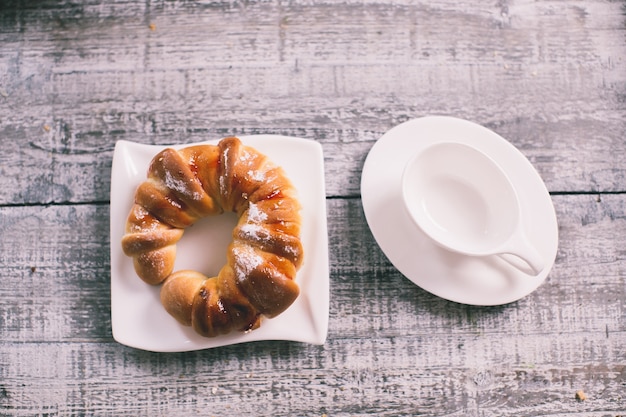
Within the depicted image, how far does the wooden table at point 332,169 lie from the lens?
3.74ft

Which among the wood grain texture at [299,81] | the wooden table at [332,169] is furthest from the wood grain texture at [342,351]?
the wood grain texture at [299,81]

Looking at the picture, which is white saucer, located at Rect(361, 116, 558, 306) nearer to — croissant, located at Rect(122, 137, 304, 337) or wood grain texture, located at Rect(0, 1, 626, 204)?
wood grain texture, located at Rect(0, 1, 626, 204)

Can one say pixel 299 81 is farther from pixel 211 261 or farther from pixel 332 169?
pixel 211 261

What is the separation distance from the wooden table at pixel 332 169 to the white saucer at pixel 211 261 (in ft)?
0.24

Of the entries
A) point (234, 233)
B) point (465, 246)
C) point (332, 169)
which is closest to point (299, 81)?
point (332, 169)

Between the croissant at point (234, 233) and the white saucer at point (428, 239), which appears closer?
the croissant at point (234, 233)

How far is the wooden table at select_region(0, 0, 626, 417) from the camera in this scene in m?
1.14

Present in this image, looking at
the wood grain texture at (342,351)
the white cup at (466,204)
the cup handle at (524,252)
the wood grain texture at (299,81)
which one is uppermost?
the wood grain texture at (299,81)

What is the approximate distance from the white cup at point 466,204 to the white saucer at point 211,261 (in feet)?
0.60

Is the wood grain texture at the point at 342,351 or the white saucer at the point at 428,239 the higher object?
the white saucer at the point at 428,239

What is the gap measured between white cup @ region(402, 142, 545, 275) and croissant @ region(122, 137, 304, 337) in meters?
0.23

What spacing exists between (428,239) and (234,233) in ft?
1.18

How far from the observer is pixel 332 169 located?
3.93ft

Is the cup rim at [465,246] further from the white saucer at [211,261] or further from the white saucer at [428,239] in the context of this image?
the white saucer at [211,261]
